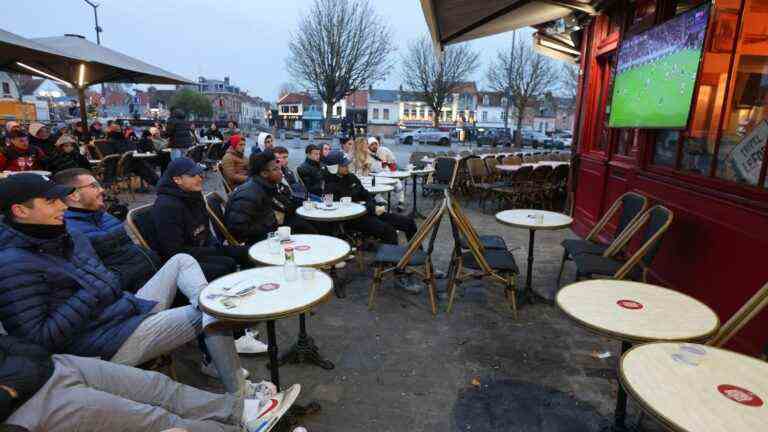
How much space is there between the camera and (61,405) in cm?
166

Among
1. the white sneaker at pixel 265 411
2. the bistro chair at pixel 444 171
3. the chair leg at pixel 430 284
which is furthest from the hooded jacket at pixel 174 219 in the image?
the bistro chair at pixel 444 171

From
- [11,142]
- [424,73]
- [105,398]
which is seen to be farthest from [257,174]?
[424,73]

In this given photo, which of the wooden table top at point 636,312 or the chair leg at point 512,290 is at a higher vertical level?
the wooden table top at point 636,312

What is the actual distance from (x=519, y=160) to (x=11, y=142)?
10224 millimetres

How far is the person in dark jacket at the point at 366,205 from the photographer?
197 inches

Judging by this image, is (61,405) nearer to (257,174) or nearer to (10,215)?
(10,215)

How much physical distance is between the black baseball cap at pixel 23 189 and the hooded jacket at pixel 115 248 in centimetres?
64

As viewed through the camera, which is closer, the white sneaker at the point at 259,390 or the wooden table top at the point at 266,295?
the wooden table top at the point at 266,295

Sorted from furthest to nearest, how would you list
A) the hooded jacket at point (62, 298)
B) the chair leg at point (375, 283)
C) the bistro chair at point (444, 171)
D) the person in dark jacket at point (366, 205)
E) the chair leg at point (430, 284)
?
the bistro chair at point (444, 171)
the person in dark jacket at point (366, 205)
the chair leg at point (375, 283)
the chair leg at point (430, 284)
the hooded jacket at point (62, 298)

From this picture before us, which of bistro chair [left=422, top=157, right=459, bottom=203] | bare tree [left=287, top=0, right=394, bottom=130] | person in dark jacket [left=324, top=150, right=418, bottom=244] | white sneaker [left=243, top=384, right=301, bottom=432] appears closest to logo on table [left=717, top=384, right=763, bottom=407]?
white sneaker [left=243, top=384, right=301, bottom=432]

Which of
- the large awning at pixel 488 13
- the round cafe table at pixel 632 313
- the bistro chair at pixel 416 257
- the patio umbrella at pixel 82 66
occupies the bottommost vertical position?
the bistro chair at pixel 416 257

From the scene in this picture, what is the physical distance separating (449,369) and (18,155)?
768cm

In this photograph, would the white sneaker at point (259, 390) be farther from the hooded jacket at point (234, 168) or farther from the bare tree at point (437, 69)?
the bare tree at point (437, 69)

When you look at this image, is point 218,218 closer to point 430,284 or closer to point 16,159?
point 430,284
